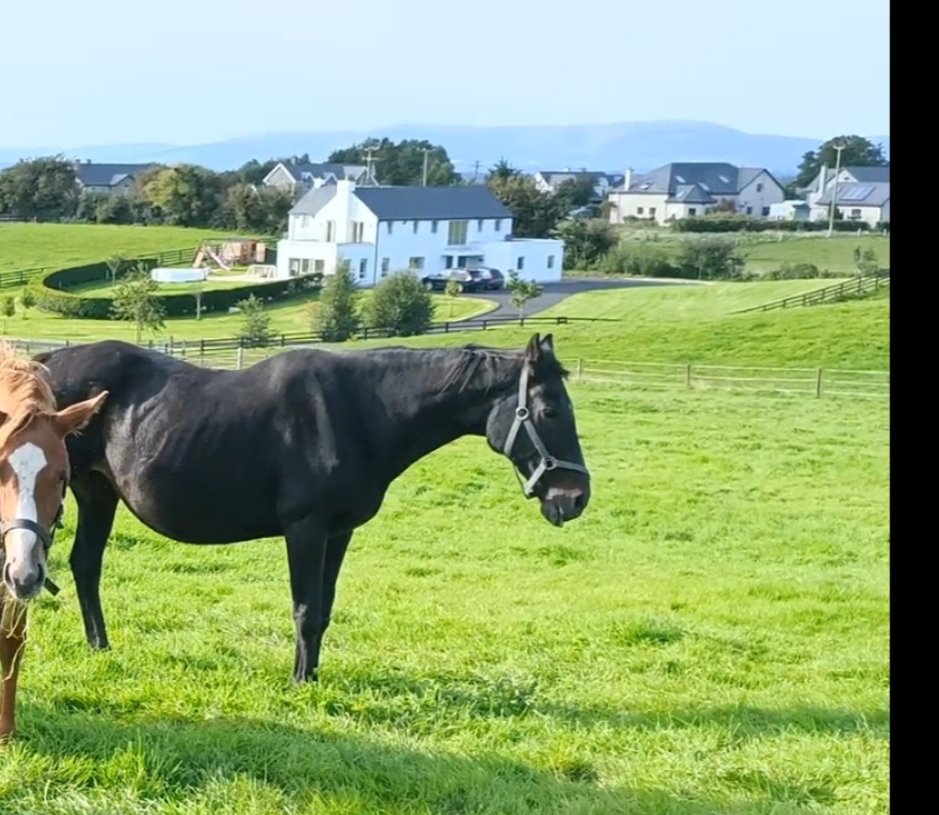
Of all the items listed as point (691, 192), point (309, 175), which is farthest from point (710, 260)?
point (691, 192)

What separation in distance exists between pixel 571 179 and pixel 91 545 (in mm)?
10009

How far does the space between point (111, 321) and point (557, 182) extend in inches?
233

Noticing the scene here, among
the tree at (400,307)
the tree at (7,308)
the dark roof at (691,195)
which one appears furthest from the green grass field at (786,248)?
the tree at (7,308)

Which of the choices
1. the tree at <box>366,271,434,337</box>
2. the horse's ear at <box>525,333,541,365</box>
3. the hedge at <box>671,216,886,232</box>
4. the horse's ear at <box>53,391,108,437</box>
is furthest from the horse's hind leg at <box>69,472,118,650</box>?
the hedge at <box>671,216,886,232</box>

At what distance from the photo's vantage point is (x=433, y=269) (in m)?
9.27

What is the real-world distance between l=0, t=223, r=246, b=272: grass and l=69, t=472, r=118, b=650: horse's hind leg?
19.8ft

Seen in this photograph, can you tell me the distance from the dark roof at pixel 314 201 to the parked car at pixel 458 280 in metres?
1.74

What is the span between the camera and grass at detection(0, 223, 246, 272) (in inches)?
401

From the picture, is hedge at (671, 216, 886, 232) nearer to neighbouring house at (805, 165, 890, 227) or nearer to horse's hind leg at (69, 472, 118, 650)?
neighbouring house at (805, 165, 890, 227)

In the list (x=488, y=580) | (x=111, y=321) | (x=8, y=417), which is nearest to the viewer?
(x=8, y=417)

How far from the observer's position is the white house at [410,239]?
9.12 meters

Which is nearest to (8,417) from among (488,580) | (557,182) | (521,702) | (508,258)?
(521,702)

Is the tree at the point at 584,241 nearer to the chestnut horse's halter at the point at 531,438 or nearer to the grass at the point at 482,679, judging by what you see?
the grass at the point at 482,679
